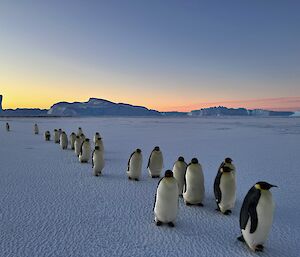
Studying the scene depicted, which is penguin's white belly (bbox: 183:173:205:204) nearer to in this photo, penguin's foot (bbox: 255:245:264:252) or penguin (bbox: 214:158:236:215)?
penguin (bbox: 214:158:236:215)

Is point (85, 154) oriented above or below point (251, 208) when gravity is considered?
below

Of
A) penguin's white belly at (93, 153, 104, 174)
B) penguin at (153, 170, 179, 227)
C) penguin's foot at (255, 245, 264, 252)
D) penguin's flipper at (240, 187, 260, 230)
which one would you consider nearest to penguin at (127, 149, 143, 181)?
penguin's white belly at (93, 153, 104, 174)

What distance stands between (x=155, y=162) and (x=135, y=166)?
1.58 ft

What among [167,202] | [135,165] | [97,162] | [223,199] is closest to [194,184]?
[223,199]

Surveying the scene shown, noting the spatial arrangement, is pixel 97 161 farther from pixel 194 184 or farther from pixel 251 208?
pixel 251 208

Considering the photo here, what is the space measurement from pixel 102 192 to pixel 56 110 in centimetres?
14956

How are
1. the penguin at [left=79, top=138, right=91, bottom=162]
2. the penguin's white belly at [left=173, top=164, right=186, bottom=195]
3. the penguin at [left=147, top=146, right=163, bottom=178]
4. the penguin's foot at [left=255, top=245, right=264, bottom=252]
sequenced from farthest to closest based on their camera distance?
the penguin at [left=79, top=138, right=91, bottom=162]
the penguin at [left=147, top=146, right=163, bottom=178]
the penguin's white belly at [left=173, top=164, right=186, bottom=195]
the penguin's foot at [left=255, top=245, right=264, bottom=252]

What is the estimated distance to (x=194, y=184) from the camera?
457cm

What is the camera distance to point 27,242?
334cm

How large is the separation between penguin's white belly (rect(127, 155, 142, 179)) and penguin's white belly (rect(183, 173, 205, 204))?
1791 millimetres

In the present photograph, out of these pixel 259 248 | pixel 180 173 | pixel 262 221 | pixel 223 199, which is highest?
pixel 180 173

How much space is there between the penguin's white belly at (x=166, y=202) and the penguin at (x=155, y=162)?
8.35 ft

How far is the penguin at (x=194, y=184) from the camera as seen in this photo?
459 centimetres

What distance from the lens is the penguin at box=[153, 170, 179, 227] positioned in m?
3.80
